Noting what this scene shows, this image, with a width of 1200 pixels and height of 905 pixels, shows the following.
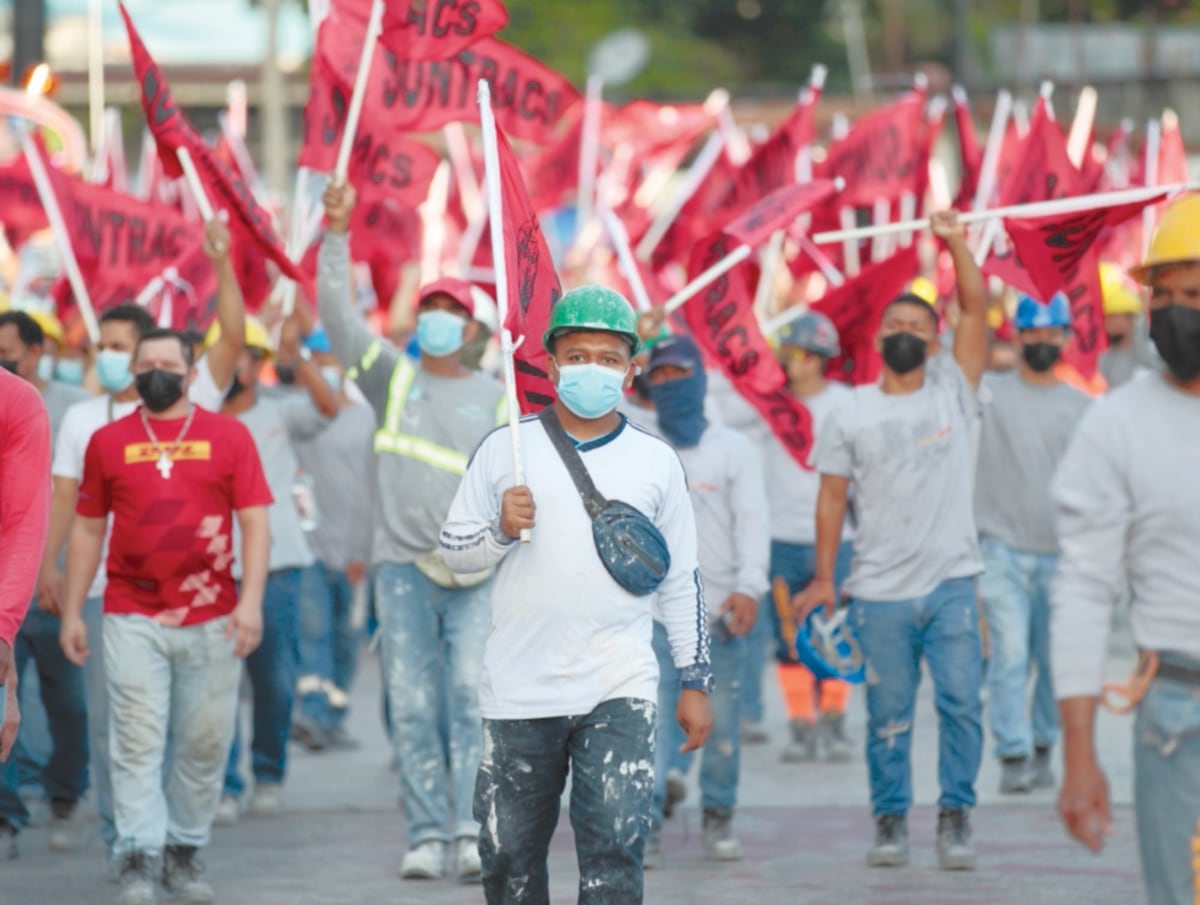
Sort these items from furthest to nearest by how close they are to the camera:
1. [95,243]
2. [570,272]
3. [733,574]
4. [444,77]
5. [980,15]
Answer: [980,15], [570,272], [95,243], [444,77], [733,574]

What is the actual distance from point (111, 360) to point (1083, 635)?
5.21 meters

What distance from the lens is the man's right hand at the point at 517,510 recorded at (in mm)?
5941

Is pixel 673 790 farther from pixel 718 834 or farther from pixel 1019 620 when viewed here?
pixel 1019 620

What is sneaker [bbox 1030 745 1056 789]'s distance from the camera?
1058cm

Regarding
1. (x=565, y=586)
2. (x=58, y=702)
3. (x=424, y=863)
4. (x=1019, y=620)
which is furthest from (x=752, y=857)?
(x=565, y=586)

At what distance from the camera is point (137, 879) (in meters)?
7.80

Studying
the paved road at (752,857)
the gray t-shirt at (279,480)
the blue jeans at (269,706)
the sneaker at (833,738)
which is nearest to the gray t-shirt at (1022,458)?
the paved road at (752,857)

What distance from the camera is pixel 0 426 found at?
5.99 metres

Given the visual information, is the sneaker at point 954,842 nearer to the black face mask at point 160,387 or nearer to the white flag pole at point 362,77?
the black face mask at point 160,387

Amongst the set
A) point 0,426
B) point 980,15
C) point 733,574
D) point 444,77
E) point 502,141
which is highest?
point 980,15

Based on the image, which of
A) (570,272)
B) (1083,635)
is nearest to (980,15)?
(570,272)

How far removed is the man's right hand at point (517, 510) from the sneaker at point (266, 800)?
4531mm

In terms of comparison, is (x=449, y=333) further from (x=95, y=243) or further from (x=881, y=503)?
(x=95, y=243)

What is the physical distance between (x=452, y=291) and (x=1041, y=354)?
3.48 metres
